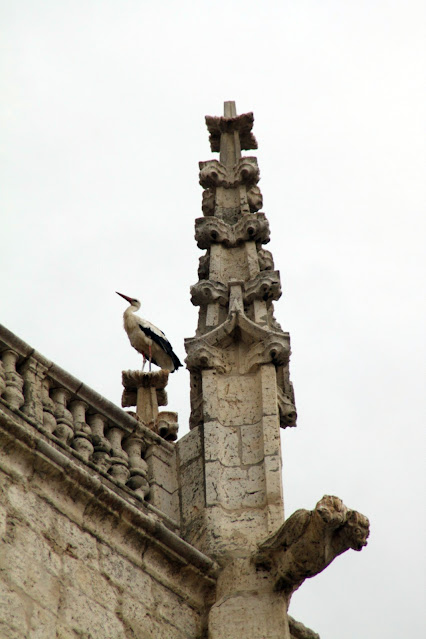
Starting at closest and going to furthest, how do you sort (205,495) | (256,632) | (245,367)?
(256,632), (205,495), (245,367)

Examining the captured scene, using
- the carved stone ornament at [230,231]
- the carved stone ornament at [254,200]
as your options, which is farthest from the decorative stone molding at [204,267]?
the carved stone ornament at [254,200]

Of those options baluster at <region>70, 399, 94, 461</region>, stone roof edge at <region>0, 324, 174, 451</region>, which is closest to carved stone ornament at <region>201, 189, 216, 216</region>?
stone roof edge at <region>0, 324, 174, 451</region>

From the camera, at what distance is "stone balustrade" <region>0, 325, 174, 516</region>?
10.3 m

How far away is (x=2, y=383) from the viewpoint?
10.2 m

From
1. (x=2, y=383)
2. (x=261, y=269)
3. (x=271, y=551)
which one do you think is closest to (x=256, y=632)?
(x=271, y=551)

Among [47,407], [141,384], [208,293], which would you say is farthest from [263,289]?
[47,407]

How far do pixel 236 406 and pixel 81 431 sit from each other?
1.42 meters

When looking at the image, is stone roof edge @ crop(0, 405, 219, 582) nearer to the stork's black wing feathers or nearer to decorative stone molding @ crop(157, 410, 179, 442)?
decorative stone molding @ crop(157, 410, 179, 442)

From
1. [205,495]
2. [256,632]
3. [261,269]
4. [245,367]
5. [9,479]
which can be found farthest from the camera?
[261,269]

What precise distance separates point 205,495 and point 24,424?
1639 mm

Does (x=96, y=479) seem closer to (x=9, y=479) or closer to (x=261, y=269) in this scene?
(x=9, y=479)

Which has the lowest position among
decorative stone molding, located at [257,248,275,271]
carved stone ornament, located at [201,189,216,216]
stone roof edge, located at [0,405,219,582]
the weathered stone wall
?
the weathered stone wall

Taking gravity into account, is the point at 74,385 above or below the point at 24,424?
above

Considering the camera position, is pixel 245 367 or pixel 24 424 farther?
pixel 245 367
